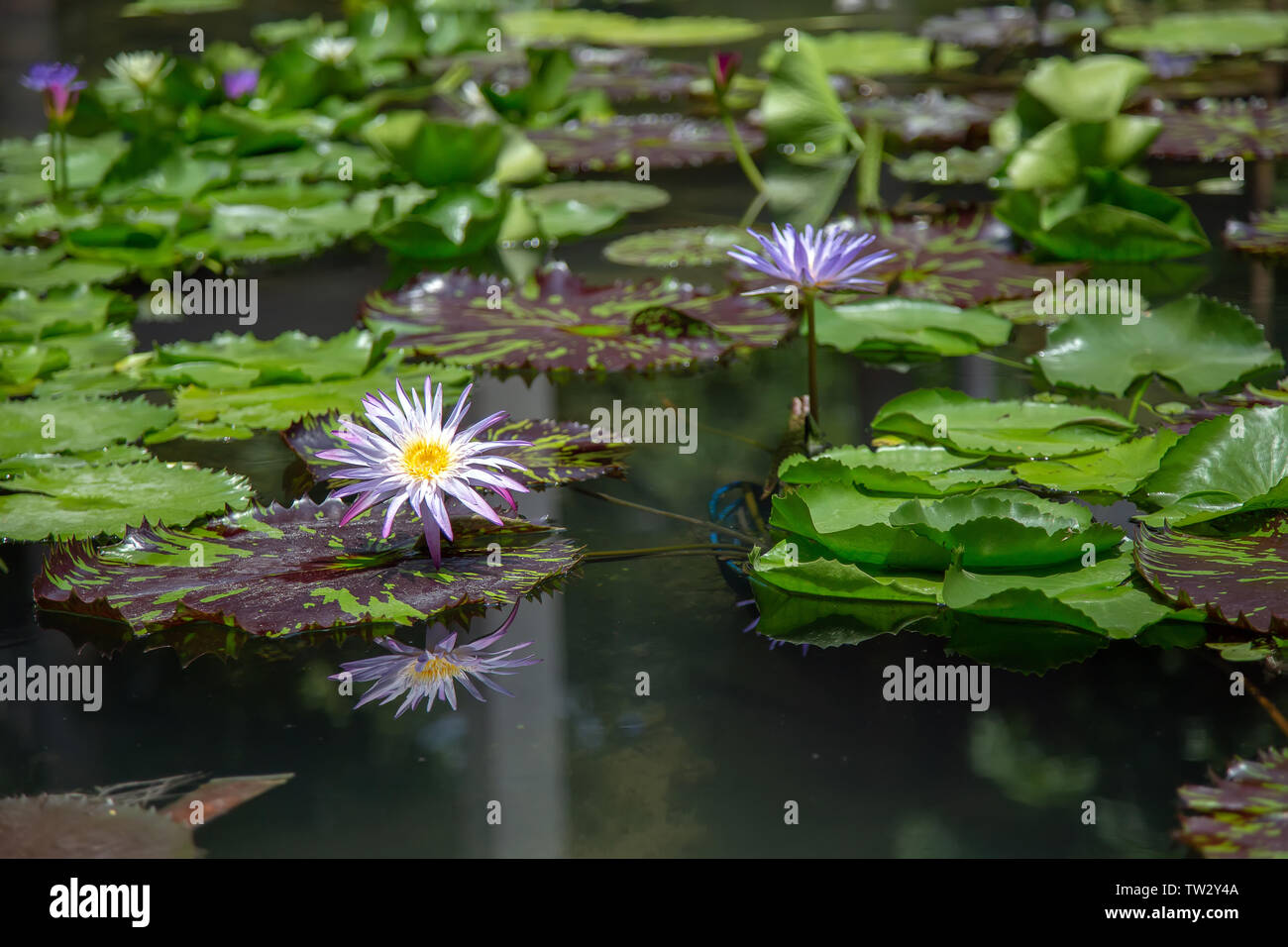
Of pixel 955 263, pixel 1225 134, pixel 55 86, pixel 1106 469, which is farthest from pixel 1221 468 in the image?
pixel 55 86

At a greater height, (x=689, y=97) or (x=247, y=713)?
(x=689, y=97)

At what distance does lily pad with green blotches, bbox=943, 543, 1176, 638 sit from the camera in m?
1.26

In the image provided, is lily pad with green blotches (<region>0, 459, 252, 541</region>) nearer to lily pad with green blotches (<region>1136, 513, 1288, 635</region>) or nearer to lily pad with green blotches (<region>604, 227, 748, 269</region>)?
lily pad with green blotches (<region>1136, 513, 1288, 635</region>)

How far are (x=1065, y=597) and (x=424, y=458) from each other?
25.1 inches

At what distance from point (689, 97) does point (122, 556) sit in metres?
3.46

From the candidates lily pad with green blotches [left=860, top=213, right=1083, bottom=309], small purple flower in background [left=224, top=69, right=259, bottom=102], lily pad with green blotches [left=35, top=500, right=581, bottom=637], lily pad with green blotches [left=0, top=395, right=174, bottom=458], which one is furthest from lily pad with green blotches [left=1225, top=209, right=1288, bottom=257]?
small purple flower in background [left=224, top=69, right=259, bottom=102]

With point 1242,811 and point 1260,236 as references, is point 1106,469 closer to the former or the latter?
point 1242,811

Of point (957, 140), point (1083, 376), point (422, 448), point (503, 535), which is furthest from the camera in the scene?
point (957, 140)

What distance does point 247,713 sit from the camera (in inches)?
48.7

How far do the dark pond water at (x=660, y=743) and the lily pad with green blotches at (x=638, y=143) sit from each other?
2194mm

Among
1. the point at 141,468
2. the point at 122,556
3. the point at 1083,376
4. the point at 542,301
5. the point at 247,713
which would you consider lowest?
the point at 247,713
